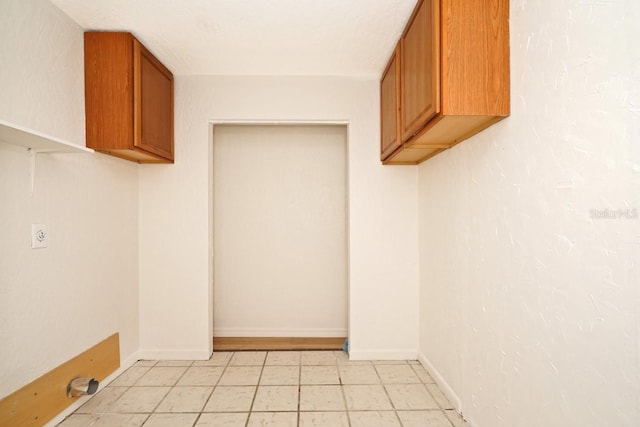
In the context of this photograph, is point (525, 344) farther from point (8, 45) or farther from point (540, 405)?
point (8, 45)

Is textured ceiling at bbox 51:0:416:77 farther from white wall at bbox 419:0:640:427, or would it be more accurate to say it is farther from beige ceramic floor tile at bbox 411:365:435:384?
beige ceramic floor tile at bbox 411:365:435:384

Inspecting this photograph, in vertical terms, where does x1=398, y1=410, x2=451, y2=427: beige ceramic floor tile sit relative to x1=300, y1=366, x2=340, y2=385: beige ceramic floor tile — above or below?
below

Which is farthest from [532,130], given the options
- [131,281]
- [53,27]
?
[131,281]

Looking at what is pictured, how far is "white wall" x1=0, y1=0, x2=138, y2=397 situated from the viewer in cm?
164

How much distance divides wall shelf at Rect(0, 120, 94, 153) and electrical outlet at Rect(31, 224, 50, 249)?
39 cm

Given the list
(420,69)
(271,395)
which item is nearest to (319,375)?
(271,395)

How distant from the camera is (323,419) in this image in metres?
2.02

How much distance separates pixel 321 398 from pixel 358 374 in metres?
0.44

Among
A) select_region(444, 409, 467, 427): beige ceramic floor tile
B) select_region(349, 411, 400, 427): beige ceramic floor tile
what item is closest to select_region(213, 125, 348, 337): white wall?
select_region(349, 411, 400, 427): beige ceramic floor tile

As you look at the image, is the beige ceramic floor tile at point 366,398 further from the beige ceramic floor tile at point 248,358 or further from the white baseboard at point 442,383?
the beige ceramic floor tile at point 248,358

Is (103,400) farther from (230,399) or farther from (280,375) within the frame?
(280,375)

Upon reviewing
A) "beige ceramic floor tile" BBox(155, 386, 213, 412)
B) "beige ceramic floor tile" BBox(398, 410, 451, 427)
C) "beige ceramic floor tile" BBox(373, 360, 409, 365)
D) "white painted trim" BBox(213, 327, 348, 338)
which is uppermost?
"white painted trim" BBox(213, 327, 348, 338)

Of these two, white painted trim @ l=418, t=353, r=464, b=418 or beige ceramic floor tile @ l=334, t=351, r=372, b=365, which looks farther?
beige ceramic floor tile @ l=334, t=351, r=372, b=365

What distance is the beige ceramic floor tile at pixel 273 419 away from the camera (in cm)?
197
